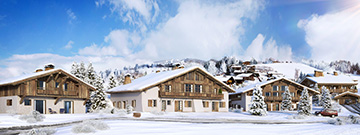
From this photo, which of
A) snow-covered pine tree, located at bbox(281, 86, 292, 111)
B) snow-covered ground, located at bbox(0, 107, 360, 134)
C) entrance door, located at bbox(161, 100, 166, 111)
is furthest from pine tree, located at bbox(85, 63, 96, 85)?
snow-covered pine tree, located at bbox(281, 86, 292, 111)

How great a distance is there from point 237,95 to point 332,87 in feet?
130

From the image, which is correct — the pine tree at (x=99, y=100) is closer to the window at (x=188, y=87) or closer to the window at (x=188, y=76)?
the window at (x=188, y=87)

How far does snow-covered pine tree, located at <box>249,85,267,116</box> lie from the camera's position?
4922 cm

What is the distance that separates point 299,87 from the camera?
7669cm

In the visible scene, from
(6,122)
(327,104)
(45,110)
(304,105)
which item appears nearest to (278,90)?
A: (327,104)

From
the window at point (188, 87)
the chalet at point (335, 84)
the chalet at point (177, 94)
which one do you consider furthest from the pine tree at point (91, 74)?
the chalet at point (335, 84)

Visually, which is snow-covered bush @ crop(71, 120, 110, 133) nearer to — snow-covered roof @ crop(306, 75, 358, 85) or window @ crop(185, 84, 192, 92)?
window @ crop(185, 84, 192, 92)

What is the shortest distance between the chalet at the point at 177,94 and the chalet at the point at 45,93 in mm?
7424

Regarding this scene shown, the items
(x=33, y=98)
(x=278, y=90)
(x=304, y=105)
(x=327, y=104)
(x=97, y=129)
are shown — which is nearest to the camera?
(x=97, y=129)

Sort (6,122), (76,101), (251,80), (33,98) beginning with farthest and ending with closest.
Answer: (251,80) < (76,101) < (33,98) < (6,122)

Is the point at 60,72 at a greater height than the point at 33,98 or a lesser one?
greater

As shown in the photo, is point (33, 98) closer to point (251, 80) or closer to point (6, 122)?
point (6, 122)

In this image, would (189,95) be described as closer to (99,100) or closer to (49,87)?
(99,100)

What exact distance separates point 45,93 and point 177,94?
1965cm
